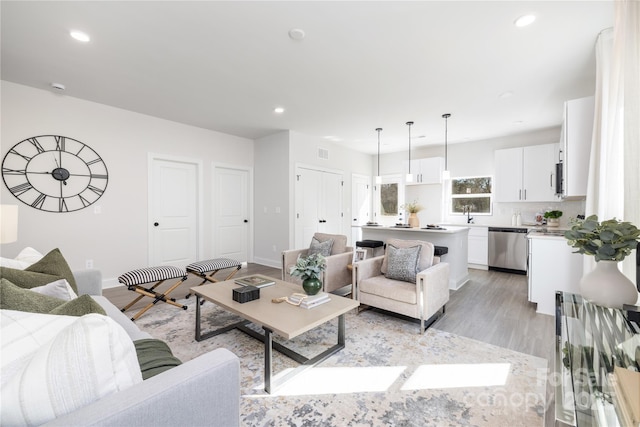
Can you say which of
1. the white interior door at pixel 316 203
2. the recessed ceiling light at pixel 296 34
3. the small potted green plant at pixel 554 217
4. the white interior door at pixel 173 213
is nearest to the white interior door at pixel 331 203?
the white interior door at pixel 316 203

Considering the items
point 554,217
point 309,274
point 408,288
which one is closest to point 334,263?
point 408,288

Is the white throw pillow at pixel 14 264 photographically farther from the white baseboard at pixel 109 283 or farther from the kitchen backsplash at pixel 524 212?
the kitchen backsplash at pixel 524 212

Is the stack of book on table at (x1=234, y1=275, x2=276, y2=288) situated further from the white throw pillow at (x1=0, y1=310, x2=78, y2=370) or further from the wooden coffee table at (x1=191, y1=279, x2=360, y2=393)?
the white throw pillow at (x1=0, y1=310, x2=78, y2=370)

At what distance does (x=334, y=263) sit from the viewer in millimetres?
3457

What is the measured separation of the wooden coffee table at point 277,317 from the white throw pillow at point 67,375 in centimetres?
103

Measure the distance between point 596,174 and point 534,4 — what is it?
1.51m

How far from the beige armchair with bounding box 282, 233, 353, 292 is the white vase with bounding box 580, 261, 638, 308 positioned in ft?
7.53

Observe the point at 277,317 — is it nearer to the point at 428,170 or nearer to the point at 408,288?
the point at 408,288

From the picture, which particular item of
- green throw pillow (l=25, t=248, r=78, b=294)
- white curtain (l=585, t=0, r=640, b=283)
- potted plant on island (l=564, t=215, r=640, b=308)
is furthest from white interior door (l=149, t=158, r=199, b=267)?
white curtain (l=585, t=0, r=640, b=283)

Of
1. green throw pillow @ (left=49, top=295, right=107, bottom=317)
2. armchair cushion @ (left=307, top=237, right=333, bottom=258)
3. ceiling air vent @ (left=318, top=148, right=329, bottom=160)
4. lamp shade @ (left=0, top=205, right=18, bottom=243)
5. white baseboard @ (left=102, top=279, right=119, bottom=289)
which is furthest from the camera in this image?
ceiling air vent @ (left=318, top=148, right=329, bottom=160)

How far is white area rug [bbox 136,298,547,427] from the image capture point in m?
1.61

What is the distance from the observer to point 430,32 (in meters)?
2.34

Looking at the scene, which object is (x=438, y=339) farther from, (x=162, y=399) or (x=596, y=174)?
(x=162, y=399)

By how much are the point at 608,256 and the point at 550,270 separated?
205cm
